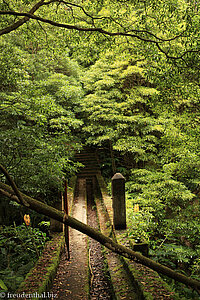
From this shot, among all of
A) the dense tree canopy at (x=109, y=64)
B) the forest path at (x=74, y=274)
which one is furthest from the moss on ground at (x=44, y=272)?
the dense tree canopy at (x=109, y=64)

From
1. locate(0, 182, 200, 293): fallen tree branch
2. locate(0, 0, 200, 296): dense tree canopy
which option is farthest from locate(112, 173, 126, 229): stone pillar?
locate(0, 182, 200, 293): fallen tree branch

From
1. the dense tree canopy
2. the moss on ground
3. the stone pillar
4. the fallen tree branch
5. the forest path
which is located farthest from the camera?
the stone pillar

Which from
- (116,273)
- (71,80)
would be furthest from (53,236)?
(71,80)

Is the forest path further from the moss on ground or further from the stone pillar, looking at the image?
the stone pillar

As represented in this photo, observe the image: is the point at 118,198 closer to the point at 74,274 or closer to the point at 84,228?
the point at 74,274

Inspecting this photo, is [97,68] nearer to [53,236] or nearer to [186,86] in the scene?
[186,86]

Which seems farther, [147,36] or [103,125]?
[103,125]

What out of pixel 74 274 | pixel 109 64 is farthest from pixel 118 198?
pixel 109 64

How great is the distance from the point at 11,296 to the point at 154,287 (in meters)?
2.06

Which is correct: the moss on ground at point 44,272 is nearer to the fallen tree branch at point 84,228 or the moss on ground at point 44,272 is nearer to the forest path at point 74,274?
the forest path at point 74,274

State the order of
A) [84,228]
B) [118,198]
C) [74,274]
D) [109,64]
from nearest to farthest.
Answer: [84,228] → [74,274] → [118,198] → [109,64]

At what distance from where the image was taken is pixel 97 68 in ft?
41.1

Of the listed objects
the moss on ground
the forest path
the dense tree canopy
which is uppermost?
the dense tree canopy

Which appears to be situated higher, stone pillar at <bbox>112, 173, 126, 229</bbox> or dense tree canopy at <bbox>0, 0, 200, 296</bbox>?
dense tree canopy at <bbox>0, 0, 200, 296</bbox>
